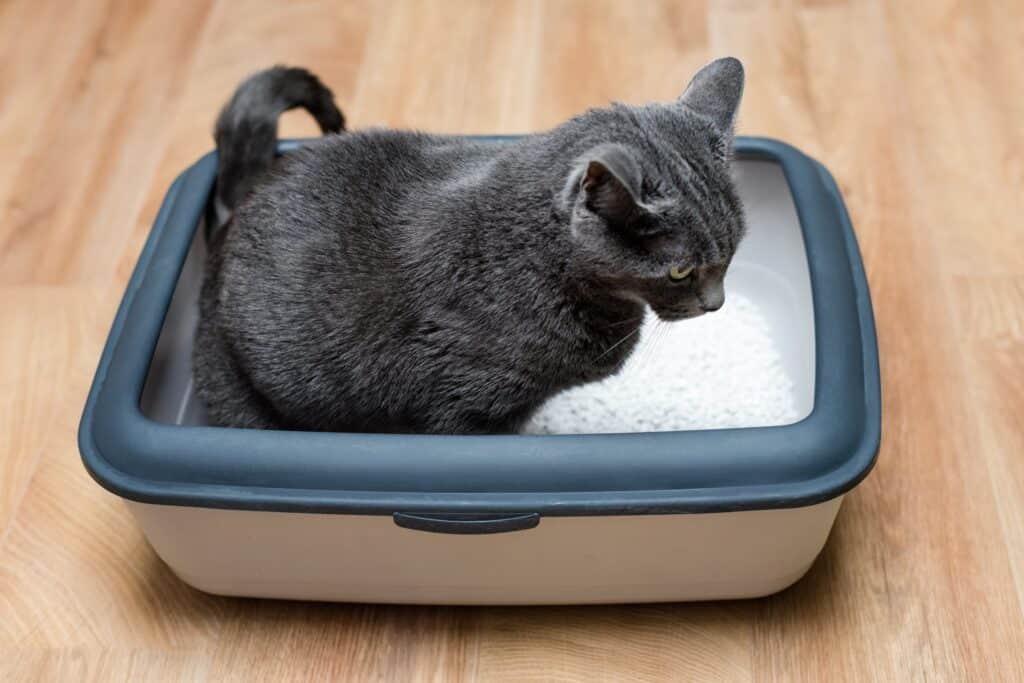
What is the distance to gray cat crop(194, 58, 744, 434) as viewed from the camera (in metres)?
0.97

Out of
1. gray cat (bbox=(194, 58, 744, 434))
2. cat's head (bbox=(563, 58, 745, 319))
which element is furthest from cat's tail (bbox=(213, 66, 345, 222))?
cat's head (bbox=(563, 58, 745, 319))

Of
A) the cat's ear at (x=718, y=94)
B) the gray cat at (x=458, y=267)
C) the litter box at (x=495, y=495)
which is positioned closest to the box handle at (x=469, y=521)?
the litter box at (x=495, y=495)

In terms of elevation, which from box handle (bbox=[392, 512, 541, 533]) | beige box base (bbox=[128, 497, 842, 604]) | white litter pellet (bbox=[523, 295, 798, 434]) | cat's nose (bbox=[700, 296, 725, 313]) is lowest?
white litter pellet (bbox=[523, 295, 798, 434])

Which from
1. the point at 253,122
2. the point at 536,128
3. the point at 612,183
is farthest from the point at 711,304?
the point at 536,128

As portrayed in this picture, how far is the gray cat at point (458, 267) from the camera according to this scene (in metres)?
0.97

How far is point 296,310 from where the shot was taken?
3.57ft

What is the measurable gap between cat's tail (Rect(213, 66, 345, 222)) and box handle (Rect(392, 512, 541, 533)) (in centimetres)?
48

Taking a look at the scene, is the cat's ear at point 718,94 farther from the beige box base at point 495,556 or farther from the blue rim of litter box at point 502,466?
the beige box base at point 495,556

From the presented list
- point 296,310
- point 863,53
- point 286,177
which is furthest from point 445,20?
point 296,310

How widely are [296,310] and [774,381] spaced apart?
0.59 m

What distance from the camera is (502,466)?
0.99 meters

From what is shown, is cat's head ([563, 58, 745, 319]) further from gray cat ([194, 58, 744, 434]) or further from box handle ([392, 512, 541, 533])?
box handle ([392, 512, 541, 533])

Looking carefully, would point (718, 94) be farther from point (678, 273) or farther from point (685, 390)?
point (685, 390)

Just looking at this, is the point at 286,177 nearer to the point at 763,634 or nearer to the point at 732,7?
the point at 763,634
